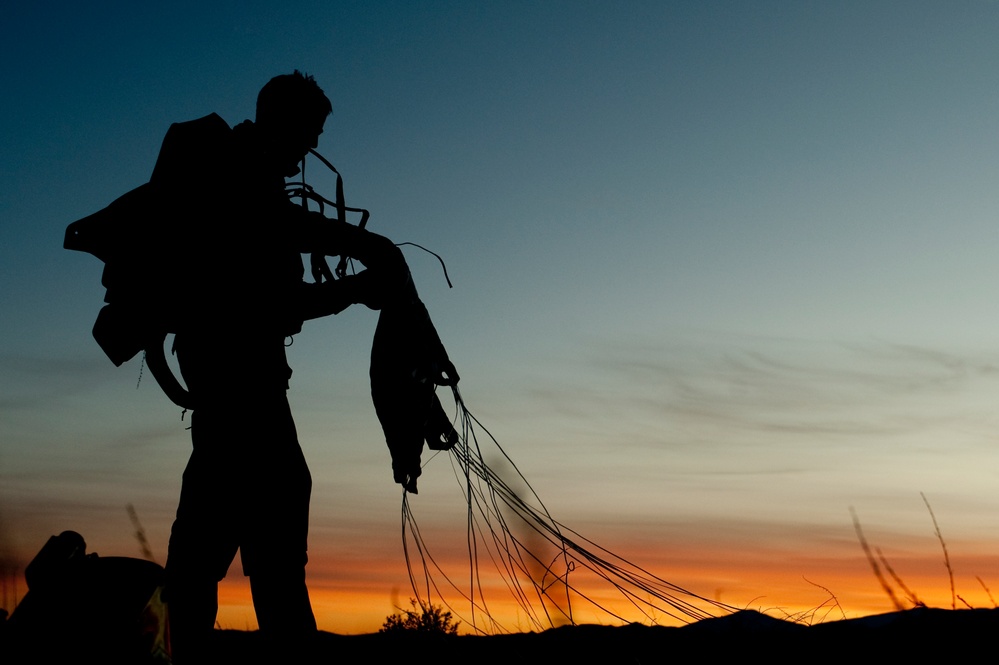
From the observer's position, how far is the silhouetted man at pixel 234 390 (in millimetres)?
3672

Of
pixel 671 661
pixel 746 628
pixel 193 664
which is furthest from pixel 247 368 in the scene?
pixel 746 628

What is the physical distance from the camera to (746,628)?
4637 mm

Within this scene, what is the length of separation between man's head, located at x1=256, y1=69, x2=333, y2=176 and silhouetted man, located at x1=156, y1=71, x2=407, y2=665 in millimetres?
163

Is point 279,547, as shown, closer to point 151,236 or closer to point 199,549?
point 199,549

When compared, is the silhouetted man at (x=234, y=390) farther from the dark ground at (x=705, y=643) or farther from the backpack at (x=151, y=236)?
the dark ground at (x=705, y=643)

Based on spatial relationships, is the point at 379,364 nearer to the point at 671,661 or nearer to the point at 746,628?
the point at 671,661

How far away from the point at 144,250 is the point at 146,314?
0.88 feet

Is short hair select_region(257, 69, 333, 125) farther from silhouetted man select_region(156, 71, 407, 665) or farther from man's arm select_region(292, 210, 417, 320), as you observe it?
man's arm select_region(292, 210, 417, 320)

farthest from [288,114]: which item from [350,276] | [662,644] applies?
[662,644]

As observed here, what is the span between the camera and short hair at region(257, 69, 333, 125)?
3885 mm

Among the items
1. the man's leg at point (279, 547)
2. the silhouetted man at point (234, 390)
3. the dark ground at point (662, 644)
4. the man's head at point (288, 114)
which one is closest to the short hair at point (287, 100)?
the man's head at point (288, 114)

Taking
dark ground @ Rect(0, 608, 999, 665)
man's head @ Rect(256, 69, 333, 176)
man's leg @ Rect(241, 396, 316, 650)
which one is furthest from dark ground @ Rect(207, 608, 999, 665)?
man's head @ Rect(256, 69, 333, 176)

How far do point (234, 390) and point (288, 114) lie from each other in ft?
3.96

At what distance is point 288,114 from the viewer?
3.88 metres
